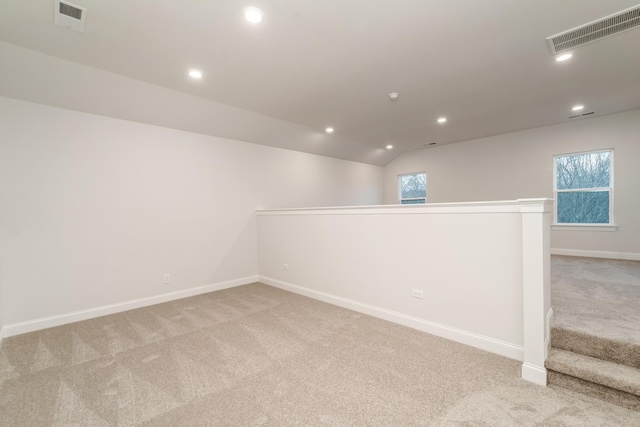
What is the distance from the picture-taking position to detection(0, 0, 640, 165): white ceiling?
7.00ft

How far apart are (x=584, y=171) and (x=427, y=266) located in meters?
4.77

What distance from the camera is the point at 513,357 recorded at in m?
2.24

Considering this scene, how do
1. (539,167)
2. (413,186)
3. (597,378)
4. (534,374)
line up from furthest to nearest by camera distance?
(413,186)
(539,167)
(534,374)
(597,378)

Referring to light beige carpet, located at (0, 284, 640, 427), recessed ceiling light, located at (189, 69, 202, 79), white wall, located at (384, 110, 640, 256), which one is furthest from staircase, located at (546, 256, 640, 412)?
recessed ceiling light, located at (189, 69, 202, 79)

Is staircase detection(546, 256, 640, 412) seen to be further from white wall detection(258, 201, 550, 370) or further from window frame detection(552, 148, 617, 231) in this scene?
window frame detection(552, 148, 617, 231)

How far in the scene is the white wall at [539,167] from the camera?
4.71 metres

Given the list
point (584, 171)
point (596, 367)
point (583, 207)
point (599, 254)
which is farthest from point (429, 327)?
point (584, 171)

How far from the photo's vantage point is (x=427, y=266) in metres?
2.80

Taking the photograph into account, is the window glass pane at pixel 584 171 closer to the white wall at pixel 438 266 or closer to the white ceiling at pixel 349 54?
the white ceiling at pixel 349 54

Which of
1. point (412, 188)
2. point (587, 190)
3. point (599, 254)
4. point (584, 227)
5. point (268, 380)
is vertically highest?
point (412, 188)

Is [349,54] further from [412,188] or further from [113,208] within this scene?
[412,188]

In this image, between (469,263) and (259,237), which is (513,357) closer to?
Result: (469,263)

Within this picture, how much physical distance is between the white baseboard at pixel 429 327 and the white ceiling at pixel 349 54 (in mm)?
2720

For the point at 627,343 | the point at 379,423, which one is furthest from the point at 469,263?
the point at 379,423
